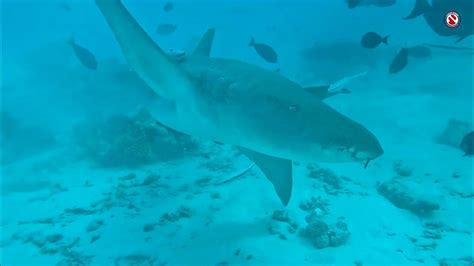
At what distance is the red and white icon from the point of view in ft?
23.0

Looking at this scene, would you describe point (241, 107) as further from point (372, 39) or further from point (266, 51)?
point (266, 51)

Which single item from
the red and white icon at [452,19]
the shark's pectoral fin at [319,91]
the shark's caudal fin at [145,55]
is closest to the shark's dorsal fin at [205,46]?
the shark's caudal fin at [145,55]

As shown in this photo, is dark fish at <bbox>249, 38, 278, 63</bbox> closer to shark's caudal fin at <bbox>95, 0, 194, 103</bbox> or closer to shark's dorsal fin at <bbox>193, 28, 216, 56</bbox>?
shark's dorsal fin at <bbox>193, 28, 216, 56</bbox>

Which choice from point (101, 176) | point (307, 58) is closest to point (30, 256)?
point (101, 176)

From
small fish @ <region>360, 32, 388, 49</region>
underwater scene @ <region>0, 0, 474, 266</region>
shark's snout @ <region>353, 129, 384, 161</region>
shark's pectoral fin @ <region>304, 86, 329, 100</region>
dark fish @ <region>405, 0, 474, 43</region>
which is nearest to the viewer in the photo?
shark's snout @ <region>353, 129, 384, 161</region>

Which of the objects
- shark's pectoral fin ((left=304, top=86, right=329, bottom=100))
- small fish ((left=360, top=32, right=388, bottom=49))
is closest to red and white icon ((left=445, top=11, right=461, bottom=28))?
small fish ((left=360, top=32, right=388, bottom=49))

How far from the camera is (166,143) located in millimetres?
10727

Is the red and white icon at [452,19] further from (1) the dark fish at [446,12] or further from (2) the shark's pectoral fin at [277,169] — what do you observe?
(2) the shark's pectoral fin at [277,169]

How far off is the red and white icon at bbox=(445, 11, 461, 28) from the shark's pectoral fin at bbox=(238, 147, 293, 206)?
4.90 meters

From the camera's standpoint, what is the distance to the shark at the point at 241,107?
246 cm

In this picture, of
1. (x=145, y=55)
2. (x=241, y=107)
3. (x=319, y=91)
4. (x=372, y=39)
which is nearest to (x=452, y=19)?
(x=372, y=39)

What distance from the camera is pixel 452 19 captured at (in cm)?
707

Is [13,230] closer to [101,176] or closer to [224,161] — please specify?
[101,176]

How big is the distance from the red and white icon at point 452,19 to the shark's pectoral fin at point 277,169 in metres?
4.90
